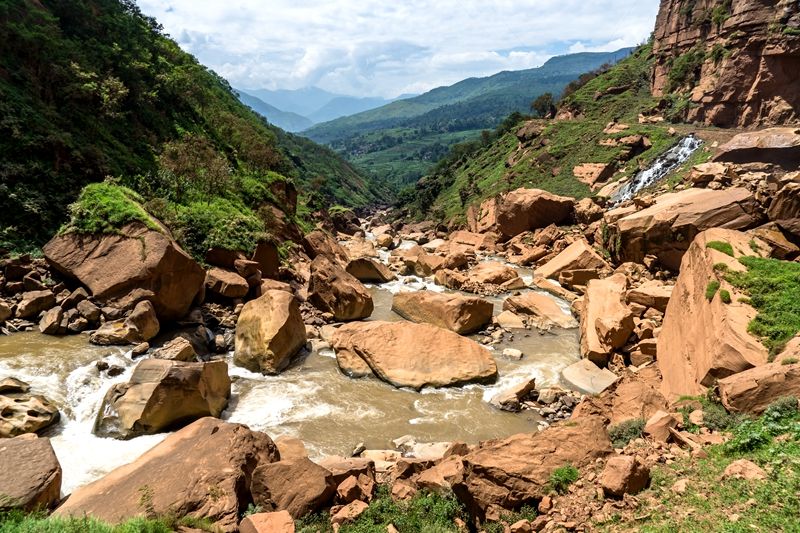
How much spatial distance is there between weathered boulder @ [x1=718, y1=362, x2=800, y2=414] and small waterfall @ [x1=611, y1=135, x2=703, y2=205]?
43.3 meters

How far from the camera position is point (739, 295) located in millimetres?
14438

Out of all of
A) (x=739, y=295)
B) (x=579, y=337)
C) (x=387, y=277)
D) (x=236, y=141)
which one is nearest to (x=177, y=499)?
(x=739, y=295)

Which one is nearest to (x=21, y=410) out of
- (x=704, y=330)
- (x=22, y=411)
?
(x=22, y=411)

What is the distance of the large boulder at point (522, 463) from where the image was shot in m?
9.08

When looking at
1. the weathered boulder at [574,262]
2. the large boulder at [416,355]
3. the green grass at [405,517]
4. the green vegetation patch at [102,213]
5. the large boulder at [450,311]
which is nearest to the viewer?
the green grass at [405,517]

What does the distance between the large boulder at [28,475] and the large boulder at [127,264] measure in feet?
32.0

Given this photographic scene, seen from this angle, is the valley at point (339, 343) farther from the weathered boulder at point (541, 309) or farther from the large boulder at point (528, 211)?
the large boulder at point (528, 211)

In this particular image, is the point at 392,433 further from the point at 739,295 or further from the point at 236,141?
the point at 236,141

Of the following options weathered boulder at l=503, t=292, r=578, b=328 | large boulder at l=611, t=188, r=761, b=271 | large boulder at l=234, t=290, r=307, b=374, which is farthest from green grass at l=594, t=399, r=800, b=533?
large boulder at l=611, t=188, r=761, b=271

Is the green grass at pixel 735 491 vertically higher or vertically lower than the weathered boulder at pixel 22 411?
lower

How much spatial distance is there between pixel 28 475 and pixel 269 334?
1008 centimetres

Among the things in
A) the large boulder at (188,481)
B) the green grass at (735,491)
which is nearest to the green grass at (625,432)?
the green grass at (735,491)

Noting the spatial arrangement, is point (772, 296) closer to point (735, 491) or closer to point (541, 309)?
point (735, 491)

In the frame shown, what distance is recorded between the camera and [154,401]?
1372 centimetres
